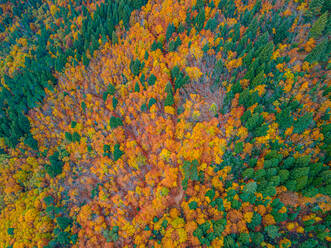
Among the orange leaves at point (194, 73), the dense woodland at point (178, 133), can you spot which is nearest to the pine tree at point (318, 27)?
the dense woodland at point (178, 133)

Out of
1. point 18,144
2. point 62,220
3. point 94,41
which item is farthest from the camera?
point 94,41

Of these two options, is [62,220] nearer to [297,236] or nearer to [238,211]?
[238,211]

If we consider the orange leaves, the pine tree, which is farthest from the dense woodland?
the orange leaves

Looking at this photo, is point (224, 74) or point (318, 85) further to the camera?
point (224, 74)

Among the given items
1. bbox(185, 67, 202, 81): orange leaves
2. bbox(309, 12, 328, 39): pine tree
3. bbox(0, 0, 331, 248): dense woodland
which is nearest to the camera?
bbox(0, 0, 331, 248): dense woodland

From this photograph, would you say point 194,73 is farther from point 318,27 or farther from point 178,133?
point 318,27

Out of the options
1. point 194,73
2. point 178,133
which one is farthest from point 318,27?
point 178,133

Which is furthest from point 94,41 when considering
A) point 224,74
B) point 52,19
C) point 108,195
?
point 108,195

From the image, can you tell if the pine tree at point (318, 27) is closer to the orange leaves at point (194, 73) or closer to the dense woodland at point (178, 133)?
the dense woodland at point (178, 133)

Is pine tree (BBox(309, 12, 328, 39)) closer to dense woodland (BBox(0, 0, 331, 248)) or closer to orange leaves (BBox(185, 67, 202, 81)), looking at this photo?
dense woodland (BBox(0, 0, 331, 248))
